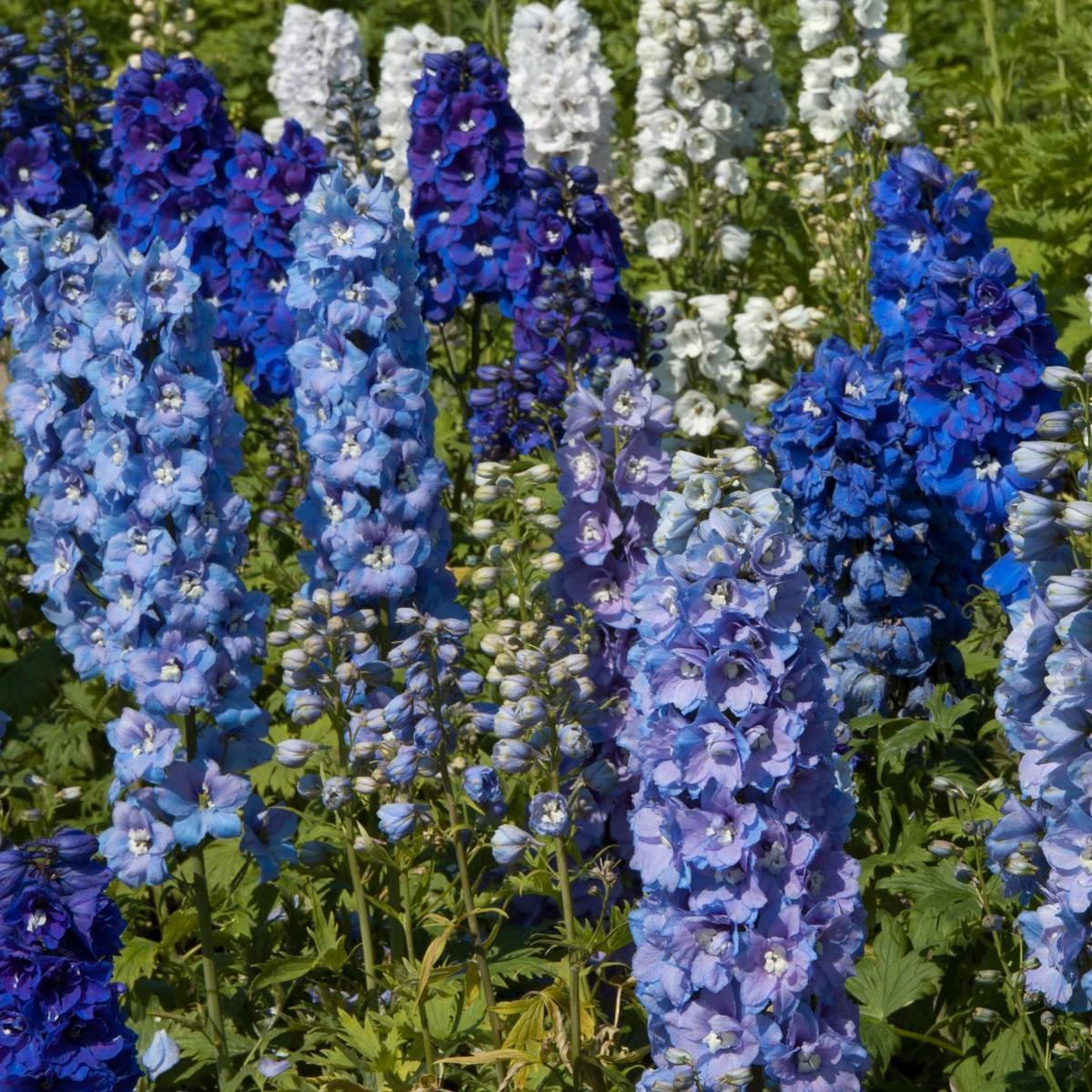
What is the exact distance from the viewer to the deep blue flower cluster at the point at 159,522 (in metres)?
3.68

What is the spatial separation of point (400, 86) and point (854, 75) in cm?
233

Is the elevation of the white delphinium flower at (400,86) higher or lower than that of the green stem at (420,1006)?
higher

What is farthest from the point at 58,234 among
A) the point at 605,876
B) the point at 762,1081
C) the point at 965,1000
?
the point at 965,1000

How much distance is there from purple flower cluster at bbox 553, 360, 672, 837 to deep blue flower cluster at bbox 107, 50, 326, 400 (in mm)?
1987

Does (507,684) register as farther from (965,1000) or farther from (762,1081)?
(965,1000)

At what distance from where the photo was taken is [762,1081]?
3.20m

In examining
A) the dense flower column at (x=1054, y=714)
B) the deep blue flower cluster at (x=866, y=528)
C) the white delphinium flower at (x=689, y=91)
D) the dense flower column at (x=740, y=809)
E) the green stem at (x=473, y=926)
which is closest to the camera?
the dense flower column at (x=1054, y=714)

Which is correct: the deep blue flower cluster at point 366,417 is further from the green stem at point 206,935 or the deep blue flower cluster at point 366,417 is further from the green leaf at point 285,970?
the green leaf at point 285,970

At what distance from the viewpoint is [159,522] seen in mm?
Answer: 3732

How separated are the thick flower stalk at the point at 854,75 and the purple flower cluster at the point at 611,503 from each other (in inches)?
117

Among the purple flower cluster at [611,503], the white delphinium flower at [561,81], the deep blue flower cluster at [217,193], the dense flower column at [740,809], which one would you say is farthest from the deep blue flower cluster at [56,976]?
the white delphinium flower at [561,81]

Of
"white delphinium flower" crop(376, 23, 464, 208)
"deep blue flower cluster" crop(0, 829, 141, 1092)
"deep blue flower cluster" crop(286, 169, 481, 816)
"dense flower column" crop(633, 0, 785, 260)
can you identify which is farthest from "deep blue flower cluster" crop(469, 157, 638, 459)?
"white delphinium flower" crop(376, 23, 464, 208)

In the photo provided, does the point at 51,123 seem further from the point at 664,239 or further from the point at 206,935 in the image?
the point at 206,935

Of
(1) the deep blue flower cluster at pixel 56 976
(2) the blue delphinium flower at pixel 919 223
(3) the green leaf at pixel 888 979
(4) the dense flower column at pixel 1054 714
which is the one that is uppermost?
(2) the blue delphinium flower at pixel 919 223
